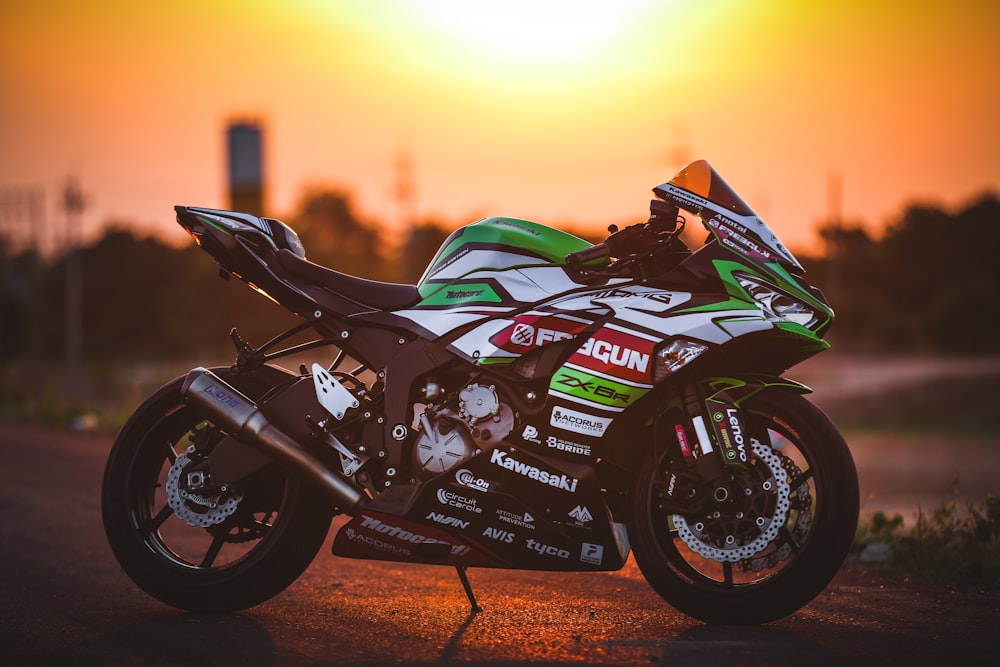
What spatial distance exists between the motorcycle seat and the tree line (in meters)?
44.5

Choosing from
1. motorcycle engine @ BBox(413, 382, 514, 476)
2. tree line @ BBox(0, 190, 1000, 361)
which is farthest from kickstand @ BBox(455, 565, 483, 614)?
tree line @ BBox(0, 190, 1000, 361)

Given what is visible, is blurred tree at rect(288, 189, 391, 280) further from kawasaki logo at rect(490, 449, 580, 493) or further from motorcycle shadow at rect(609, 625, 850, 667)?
motorcycle shadow at rect(609, 625, 850, 667)

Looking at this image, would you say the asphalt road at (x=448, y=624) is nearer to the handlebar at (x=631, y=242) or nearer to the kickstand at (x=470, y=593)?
the kickstand at (x=470, y=593)

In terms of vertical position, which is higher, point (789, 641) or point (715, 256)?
point (715, 256)

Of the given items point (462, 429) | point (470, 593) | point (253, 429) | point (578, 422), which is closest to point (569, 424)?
point (578, 422)

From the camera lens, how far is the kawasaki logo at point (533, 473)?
4.38 metres

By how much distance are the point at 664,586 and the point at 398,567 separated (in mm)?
1936

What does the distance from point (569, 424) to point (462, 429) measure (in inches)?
16.9

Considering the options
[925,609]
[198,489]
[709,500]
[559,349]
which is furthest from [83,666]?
[925,609]

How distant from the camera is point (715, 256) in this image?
14.6 feet

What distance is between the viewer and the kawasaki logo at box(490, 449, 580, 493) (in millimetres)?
4379

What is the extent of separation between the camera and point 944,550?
20.0 ft

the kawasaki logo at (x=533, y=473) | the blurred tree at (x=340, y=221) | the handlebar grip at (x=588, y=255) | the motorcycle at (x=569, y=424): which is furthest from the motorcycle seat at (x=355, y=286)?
the blurred tree at (x=340, y=221)

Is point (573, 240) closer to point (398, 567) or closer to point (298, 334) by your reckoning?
point (298, 334)
